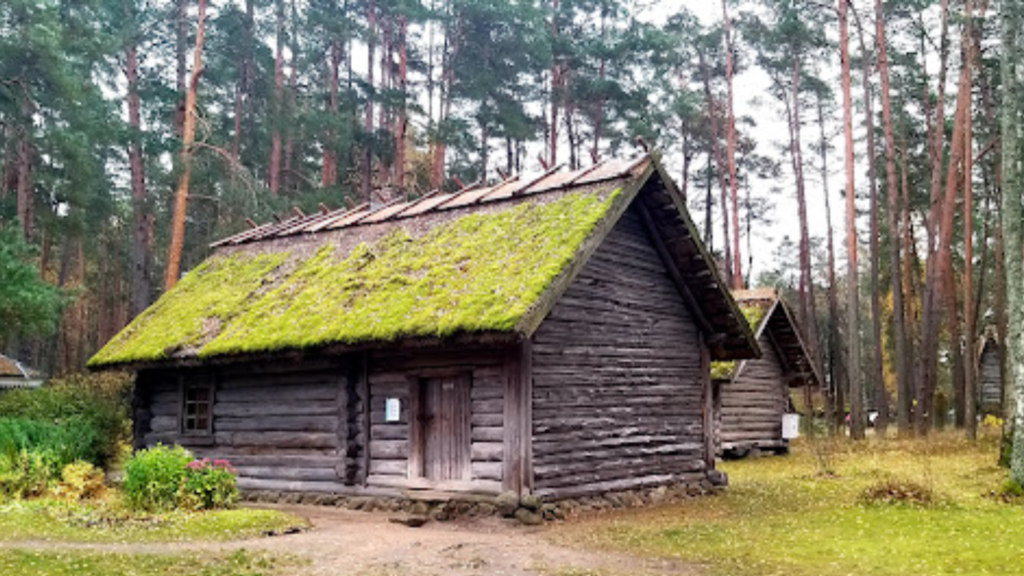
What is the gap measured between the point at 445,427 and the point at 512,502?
193 centimetres


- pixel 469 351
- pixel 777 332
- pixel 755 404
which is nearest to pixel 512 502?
pixel 469 351

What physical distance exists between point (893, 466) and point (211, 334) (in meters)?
14.8

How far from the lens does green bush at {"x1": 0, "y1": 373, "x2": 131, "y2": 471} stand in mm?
19438

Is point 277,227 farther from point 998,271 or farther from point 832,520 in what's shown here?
point 998,271

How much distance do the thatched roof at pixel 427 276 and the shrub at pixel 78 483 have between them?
8.29ft

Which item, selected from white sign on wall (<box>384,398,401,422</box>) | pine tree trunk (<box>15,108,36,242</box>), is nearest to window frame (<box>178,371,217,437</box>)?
white sign on wall (<box>384,398,401,422</box>)

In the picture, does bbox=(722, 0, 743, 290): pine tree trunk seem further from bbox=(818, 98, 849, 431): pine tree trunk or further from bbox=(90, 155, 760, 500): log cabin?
bbox=(90, 155, 760, 500): log cabin

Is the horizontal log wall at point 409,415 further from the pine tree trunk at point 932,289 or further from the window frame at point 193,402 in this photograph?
the pine tree trunk at point 932,289

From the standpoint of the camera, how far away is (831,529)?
40.7 feet

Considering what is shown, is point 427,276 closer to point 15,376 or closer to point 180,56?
point 180,56

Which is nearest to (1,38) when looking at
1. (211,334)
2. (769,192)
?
(211,334)

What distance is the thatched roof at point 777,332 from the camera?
990 inches

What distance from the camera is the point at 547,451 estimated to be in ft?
46.9

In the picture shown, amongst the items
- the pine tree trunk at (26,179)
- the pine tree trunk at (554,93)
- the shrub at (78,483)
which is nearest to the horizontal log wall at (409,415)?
the shrub at (78,483)
